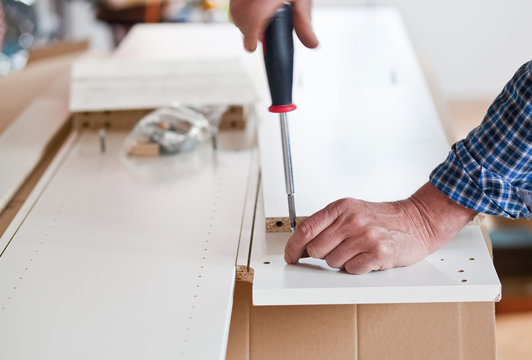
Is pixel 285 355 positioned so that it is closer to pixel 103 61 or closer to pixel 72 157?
pixel 72 157

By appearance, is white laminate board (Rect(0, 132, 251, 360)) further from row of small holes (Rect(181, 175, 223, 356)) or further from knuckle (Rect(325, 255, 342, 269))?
knuckle (Rect(325, 255, 342, 269))

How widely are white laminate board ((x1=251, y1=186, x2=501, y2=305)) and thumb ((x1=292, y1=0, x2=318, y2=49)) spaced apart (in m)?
0.30

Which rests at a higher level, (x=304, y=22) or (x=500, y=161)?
(x=304, y=22)

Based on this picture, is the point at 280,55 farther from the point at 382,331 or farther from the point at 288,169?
the point at 382,331

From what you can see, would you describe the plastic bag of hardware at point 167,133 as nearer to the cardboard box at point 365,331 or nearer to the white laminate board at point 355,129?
the white laminate board at point 355,129

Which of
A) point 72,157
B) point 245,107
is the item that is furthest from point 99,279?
point 245,107

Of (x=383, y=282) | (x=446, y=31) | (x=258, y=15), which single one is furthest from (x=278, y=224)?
(x=446, y=31)

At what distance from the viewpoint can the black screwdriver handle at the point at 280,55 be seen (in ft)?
2.97

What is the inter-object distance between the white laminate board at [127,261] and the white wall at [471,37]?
324cm

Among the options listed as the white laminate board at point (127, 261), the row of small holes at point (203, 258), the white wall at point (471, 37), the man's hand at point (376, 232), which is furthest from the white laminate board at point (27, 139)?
the white wall at point (471, 37)

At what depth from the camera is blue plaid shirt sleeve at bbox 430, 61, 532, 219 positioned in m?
0.95

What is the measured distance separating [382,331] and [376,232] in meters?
0.18

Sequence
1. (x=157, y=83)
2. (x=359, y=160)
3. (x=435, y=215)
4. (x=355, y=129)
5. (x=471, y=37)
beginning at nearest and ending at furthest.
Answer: (x=435, y=215) < (x=359, y=160) < (x=355, y=129) < (x=157, y=83) < (x=471, y=37)

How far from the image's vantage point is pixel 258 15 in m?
0.88
